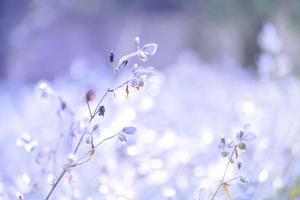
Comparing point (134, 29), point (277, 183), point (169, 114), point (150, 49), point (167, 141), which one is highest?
point (134, 29)

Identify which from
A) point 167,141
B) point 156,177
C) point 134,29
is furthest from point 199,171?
point 134,29

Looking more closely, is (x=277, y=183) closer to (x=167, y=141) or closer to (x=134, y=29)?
(x=167, y=141)

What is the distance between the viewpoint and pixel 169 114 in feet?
16.7

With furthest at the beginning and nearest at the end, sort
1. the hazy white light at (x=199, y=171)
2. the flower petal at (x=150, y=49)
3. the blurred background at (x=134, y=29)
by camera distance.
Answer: the blurred background at (x=134, y=29), the hazy white light at (x=199, y=171), the flower petal at (x=150, y=49)

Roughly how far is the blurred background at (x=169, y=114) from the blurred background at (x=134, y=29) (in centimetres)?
2

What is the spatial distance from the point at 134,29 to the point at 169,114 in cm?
710

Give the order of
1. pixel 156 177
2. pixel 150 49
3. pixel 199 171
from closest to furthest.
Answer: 1. pixel 150 49
2. pixel 156 177
3. pixel 199 171

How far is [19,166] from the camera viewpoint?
375 cm

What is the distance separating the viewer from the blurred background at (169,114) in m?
2.86

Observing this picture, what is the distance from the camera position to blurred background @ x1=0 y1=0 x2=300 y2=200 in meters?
2.86

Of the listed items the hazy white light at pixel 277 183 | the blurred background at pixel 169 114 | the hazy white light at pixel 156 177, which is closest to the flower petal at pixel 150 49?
the blurred background at pixel 169 114

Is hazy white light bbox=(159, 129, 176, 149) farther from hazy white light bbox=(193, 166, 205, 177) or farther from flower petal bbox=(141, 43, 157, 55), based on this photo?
flower petal bbox=(141, 43, 157, 55)

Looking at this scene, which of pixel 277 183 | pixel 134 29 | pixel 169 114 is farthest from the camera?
pixel 134 29

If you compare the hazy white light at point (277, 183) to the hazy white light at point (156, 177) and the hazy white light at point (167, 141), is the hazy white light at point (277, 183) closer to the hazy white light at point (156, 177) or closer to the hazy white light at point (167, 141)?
the hazy white light at point (156, 177)
